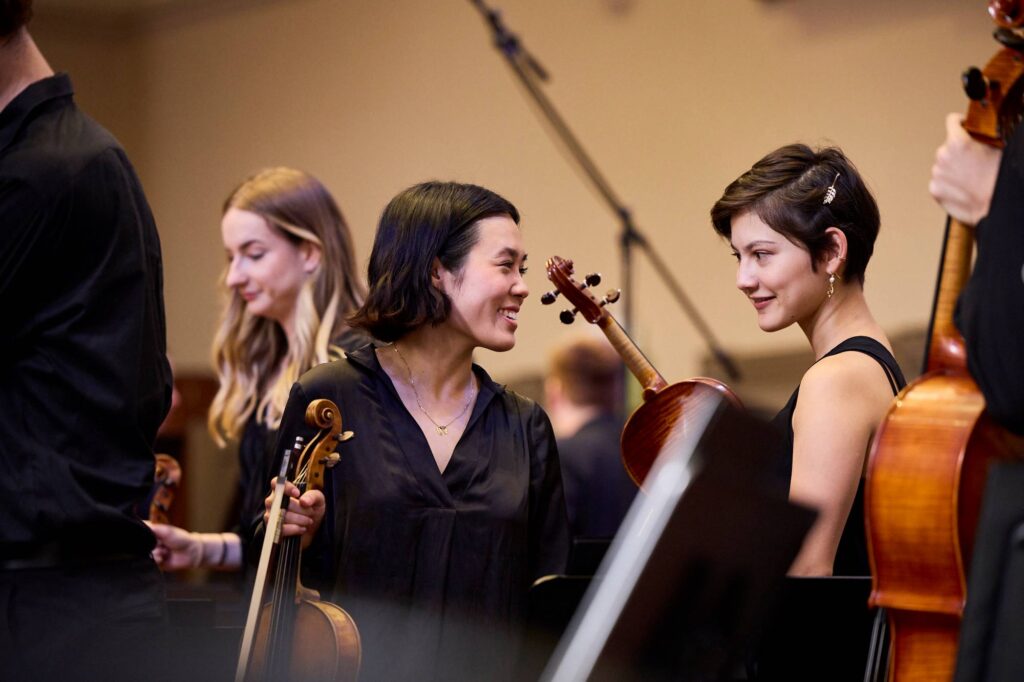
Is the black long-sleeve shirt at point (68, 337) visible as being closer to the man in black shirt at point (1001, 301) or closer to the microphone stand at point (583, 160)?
the man in black shirt at point (1001, 301)

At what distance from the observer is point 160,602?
216 centimetres

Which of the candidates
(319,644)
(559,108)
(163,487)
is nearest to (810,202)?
(319,644)

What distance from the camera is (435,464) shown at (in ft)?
8.80

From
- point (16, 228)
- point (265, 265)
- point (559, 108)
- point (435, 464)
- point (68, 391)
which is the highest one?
point (559, 108)

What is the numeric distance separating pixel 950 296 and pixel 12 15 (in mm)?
1543

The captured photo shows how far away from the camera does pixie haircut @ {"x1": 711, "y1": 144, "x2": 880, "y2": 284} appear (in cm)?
264

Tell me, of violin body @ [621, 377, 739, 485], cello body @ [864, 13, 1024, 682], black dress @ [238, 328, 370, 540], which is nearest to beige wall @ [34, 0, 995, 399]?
black dress @ [238, 328, 370, 540]

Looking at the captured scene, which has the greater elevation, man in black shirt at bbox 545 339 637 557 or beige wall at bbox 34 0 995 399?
beige wall at bbox 34 0 995 399

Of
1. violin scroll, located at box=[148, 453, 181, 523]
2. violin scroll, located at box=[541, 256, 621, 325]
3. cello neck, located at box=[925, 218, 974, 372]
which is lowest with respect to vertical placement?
violin scroll, located at box=[148, 453, 181, 523]

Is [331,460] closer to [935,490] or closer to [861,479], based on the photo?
[861,479]

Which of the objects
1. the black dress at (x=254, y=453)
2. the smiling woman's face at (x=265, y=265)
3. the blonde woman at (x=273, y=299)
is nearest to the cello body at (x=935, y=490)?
the black dress at (x=254, y=453)

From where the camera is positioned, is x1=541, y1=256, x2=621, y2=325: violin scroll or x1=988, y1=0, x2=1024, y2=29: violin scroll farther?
x1=541, y1=256, x2=621, y2=325: violin scroll

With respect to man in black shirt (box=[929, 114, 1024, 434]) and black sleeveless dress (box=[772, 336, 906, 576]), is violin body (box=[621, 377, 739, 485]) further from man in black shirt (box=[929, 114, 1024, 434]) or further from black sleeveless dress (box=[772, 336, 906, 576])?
man in black shirt (box=[929, 114, 1024, 434])

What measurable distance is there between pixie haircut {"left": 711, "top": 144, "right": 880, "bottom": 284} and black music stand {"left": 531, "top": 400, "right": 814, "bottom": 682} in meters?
1.19
